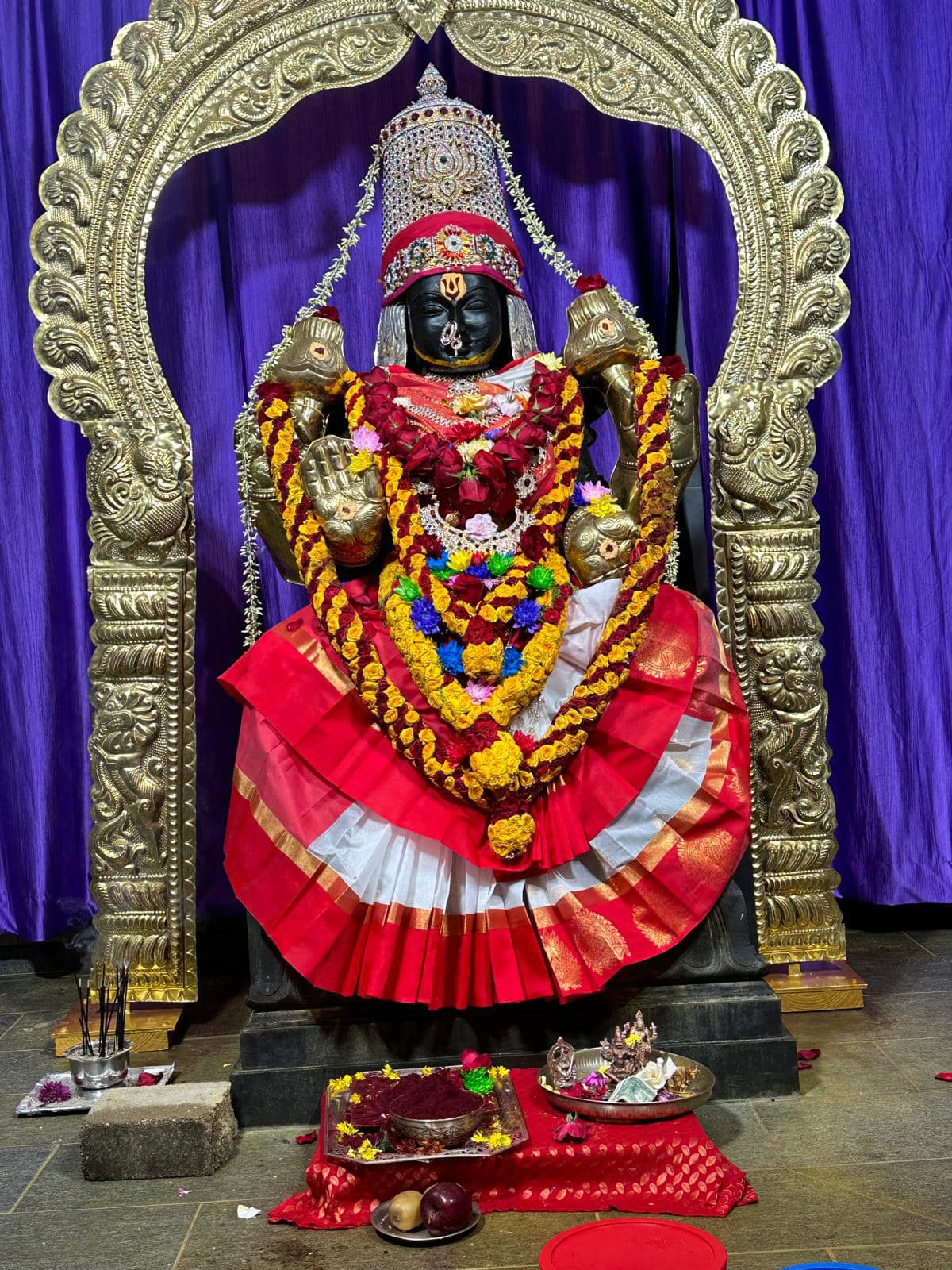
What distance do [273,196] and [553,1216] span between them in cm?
319

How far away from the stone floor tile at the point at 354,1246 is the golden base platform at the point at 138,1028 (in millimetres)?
1103

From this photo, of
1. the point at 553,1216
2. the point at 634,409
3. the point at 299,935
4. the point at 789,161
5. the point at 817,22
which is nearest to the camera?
the point at 553,1216

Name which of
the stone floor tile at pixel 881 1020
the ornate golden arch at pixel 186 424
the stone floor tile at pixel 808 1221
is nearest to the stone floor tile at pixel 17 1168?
the ornate golden arch at pixel 186 424

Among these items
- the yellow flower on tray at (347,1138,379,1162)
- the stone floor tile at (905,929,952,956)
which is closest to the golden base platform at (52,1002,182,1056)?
the yellow flower on tray at (347,1138,379,1162)

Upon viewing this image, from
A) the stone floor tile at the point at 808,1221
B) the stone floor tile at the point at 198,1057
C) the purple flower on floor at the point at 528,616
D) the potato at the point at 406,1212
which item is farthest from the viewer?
the stone floor tile at the point at 198,1057

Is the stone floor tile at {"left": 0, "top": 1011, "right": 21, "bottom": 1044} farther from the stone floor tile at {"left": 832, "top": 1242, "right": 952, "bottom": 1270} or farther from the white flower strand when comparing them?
the stone floor tile at {"left": 832, "top": 1242, "right": 952, "bottom": 1270}

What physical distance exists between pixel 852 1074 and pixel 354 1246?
137 cm

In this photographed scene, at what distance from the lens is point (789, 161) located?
14.1 feet

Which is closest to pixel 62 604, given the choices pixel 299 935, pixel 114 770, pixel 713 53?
pixel 114 770

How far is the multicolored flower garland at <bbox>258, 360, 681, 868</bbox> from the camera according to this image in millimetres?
3471

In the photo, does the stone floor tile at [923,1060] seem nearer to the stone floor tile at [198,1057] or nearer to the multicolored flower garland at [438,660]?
the multicolored flower garland at [438,660]

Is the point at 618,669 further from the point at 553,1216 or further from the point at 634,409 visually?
the point at 553,1216

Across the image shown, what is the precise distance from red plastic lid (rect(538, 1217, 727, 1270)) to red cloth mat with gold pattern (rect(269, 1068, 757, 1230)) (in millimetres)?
166

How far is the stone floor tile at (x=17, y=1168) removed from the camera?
314 centimetres
